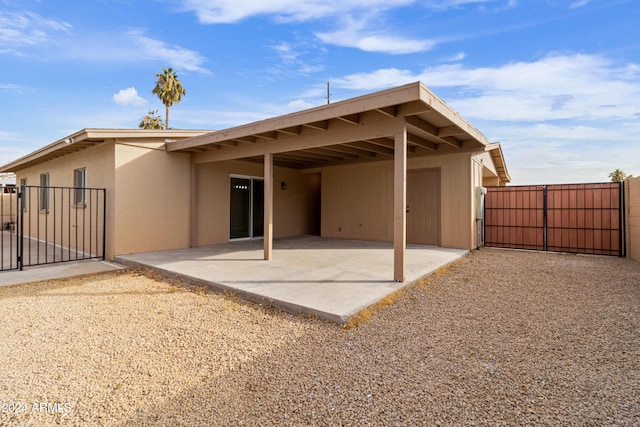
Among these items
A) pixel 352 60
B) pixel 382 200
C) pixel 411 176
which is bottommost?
pixel 382 200

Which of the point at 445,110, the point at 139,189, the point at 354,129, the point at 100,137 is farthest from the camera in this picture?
the point at 139,189

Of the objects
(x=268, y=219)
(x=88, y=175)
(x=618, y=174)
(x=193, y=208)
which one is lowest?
(x=268, y=219)

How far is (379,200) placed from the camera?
30.1 feet

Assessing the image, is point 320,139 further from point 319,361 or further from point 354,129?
point 319,361

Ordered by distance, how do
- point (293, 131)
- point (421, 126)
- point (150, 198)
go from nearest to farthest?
point (421, 126)
point (293, 131)
point (150, 198)

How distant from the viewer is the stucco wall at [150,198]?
21.9 ft

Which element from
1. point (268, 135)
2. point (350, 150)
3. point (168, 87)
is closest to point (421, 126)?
point (268, 135)

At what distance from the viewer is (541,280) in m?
5.03

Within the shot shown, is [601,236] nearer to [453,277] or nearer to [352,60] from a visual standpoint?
[453,277]

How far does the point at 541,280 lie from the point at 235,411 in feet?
17.0

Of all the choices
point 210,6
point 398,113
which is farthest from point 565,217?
point 210,6

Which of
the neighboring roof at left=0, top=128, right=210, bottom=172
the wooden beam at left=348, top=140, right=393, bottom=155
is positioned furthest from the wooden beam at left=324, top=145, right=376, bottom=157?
the neighboring roof at left=0, top=128, right=210, bottom=172

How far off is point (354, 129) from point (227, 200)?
4.96 metres

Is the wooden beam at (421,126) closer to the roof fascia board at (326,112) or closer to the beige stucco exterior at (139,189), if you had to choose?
the roof fascia board at (326,112)
